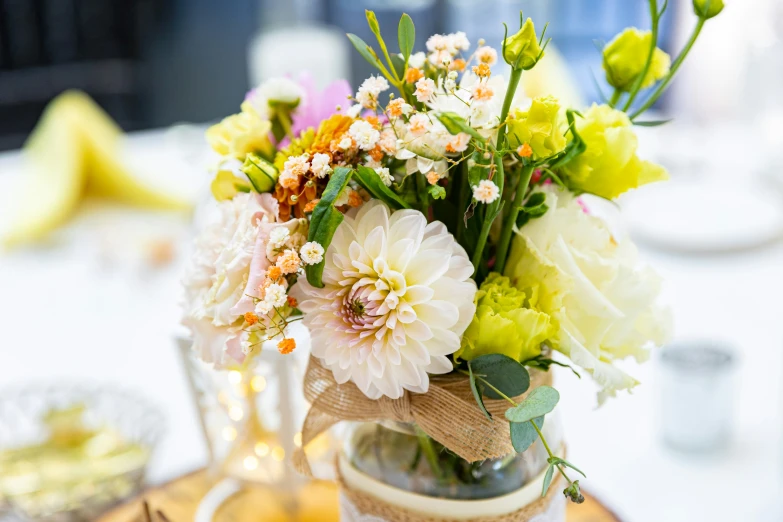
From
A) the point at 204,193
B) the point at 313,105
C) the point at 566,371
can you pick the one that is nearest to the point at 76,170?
the point at 204,193

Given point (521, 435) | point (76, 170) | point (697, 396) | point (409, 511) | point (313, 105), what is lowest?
point (76, 170)

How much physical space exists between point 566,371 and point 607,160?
0.66 m

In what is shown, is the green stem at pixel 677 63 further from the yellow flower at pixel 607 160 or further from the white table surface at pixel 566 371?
the white table surface at pixel 566 371

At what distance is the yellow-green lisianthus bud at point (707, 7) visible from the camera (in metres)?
0.43

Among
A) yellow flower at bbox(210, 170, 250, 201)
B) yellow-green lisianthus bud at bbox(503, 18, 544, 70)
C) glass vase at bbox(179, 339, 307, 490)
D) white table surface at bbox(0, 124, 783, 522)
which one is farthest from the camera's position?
white table surface at bbox(0, 124, 783, 522)

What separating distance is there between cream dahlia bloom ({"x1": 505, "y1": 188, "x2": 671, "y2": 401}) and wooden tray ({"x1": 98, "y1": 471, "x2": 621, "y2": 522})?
0.92 ft

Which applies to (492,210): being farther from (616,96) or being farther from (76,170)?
(76,170)

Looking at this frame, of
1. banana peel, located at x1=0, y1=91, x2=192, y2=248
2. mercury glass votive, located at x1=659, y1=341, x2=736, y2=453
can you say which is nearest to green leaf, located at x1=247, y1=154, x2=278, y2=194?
mercury glass votive, located at x1=659, y1=341, x2=736, y2=453

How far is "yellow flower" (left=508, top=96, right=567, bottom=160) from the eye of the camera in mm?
367

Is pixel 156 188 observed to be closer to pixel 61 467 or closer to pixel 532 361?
pixel 61 467

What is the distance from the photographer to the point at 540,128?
1.21 feet

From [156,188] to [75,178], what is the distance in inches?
7.1

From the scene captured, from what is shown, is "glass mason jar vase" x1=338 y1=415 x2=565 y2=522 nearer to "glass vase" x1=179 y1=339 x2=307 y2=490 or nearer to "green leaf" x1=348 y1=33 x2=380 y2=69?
"glass vase" x1=179 y1=339 x2=307 y2=490

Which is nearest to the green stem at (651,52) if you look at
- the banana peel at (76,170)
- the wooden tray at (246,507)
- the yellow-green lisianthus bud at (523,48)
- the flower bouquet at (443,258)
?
the flower bouquet at (443,258)
